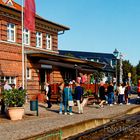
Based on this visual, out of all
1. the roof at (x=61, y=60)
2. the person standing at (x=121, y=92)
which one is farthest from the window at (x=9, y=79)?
the person standing at (x=121, y=92)

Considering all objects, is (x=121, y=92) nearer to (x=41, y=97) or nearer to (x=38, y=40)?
(x=41, y=97)

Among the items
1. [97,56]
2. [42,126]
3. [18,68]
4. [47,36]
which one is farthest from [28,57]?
[97,56]

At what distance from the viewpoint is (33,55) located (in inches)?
1271

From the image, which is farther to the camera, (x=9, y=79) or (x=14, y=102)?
(x=9, y=79)

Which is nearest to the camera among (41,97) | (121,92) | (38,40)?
(121,92)

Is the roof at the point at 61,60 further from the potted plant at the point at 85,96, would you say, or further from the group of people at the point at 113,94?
the group of people at the point at 113,94

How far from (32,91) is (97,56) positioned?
5728cm

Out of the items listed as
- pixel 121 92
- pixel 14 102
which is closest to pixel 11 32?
pixel 121 92

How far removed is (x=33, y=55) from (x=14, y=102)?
13325 millimetres

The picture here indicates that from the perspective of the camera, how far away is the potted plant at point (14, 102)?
18.9 m

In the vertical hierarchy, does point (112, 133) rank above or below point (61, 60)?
below

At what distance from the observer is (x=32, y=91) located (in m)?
33.4

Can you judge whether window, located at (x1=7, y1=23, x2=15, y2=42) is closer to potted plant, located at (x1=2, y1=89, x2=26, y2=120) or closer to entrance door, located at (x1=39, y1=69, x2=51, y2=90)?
entrance door, located at (x1=39, y1=69, x2=51, y2=90)

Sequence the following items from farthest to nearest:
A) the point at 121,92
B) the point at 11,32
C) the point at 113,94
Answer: the point at 11,32 → the point at 121,92 → the point at 113,94
